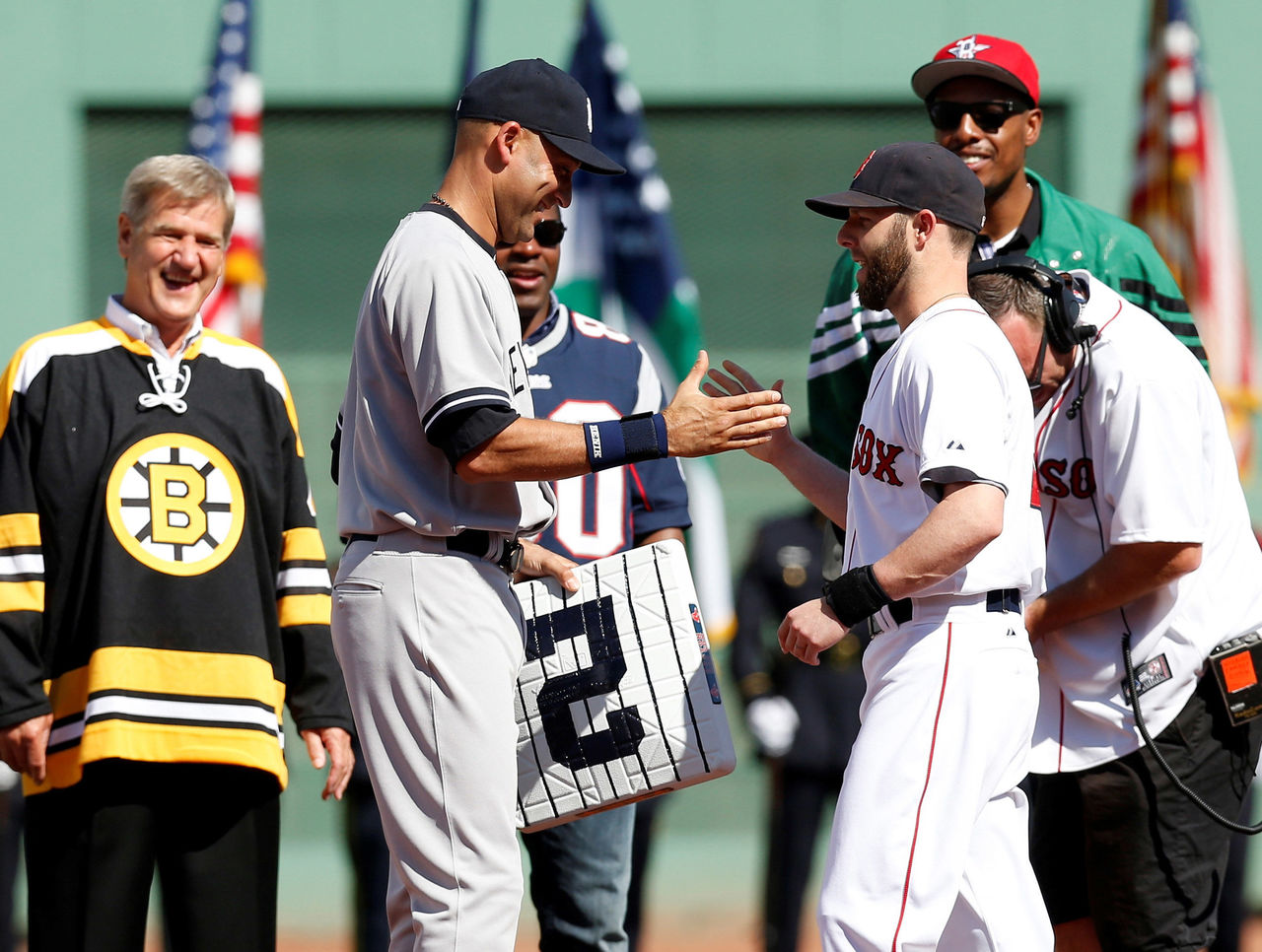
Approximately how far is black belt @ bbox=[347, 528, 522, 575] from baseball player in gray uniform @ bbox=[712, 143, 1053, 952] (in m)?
0.63

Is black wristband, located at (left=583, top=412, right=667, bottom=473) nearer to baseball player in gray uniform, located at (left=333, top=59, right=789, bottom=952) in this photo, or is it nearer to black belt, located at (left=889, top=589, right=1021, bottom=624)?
baseball player in gray uniform, located at (left=333, top=59, right=789, bottom=952)

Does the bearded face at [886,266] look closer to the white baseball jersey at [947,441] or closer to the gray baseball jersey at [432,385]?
the white baseball jersey at [947,441]

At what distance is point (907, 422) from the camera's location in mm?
3564

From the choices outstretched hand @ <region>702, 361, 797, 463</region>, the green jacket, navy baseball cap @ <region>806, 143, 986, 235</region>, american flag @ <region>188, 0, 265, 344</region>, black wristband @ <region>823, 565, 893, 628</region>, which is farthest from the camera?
american flag @ <region>188, 0, 265, 344</region>

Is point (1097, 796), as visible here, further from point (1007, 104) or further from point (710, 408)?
point (1007, 104)

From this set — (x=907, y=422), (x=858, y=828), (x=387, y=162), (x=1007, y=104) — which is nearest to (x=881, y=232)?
(x=907, y=422)

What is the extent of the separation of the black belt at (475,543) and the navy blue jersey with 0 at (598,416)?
0.91 meters

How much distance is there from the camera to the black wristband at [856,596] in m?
3.47

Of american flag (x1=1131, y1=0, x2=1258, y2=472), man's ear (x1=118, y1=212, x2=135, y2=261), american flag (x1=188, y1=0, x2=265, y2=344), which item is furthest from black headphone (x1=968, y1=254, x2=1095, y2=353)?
american flag (x1=1131, y1=0, x2=1258, y2=472)

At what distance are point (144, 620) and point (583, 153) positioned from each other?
1.50m

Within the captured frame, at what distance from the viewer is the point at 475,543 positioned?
11.6ft

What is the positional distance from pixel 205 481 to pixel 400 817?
3.39 ft

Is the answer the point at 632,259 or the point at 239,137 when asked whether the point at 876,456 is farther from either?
the point at 239,137

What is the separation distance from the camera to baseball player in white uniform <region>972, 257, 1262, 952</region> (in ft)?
12.8
